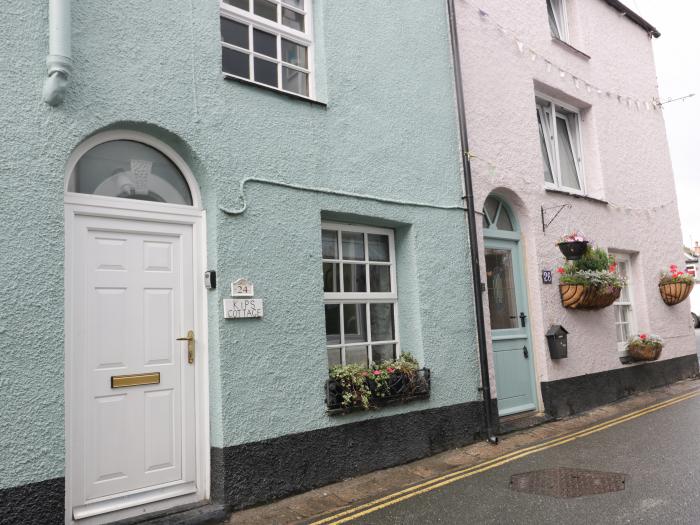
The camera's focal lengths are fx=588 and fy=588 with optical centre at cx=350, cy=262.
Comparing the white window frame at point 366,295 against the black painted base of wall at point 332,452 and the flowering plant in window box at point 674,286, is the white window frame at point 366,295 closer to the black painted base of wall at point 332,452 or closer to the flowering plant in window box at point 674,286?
the black painted base of wall at point 332,452

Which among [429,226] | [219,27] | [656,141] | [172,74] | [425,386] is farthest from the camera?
[656,141]

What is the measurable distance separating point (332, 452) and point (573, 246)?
15.3ft

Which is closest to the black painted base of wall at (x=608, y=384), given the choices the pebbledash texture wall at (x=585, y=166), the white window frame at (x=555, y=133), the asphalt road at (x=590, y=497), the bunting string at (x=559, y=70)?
the pebbledash texture wall at (x=585, y=166)

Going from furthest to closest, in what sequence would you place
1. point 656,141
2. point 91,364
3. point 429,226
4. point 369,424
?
point 656,141, point 429,226, point 369,424, point 91,364

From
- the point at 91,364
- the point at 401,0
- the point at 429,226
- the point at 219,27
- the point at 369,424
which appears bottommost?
the point at 369,424

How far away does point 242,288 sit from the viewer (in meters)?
5.05

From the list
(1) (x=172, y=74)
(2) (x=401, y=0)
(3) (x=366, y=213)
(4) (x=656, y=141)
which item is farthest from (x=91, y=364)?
(4) (x=656, y=141)

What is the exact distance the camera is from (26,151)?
4.14 m

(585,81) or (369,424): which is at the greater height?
(585,81)

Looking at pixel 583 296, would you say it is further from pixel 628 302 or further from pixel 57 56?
pixel 57 56

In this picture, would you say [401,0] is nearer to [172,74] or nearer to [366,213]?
[366,213]

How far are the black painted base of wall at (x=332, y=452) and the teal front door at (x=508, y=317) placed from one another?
99 cm

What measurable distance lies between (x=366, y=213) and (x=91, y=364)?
9.89ft

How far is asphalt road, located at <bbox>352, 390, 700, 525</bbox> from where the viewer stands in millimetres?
4457
